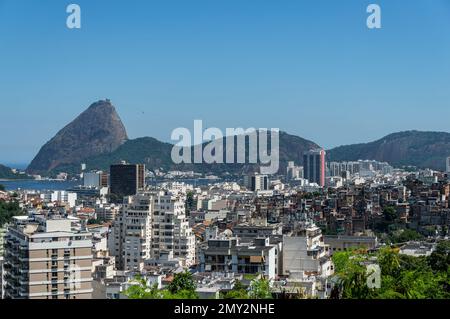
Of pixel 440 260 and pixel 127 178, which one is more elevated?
pixel 127 178

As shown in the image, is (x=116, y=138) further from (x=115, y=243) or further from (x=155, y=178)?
(x=115, y=243)

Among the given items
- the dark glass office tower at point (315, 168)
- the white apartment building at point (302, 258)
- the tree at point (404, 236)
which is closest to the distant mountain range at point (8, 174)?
the dark glass office tower at point (315, 168)

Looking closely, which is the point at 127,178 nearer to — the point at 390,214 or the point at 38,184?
the point at 390,214

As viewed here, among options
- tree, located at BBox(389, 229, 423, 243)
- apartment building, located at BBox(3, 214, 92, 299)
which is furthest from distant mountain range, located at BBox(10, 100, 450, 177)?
apartment building, located at BBox(3, 214, 92, 299)

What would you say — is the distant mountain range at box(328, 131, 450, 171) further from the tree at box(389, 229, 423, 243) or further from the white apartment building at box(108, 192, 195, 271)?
the white apartment building at box(108, 192, 195, 271)

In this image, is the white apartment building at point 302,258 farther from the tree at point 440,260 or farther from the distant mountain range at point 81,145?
the distant mountain range at point 81,145

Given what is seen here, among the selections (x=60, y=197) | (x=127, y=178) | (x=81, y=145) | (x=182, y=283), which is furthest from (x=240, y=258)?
(x=60, y=197)
